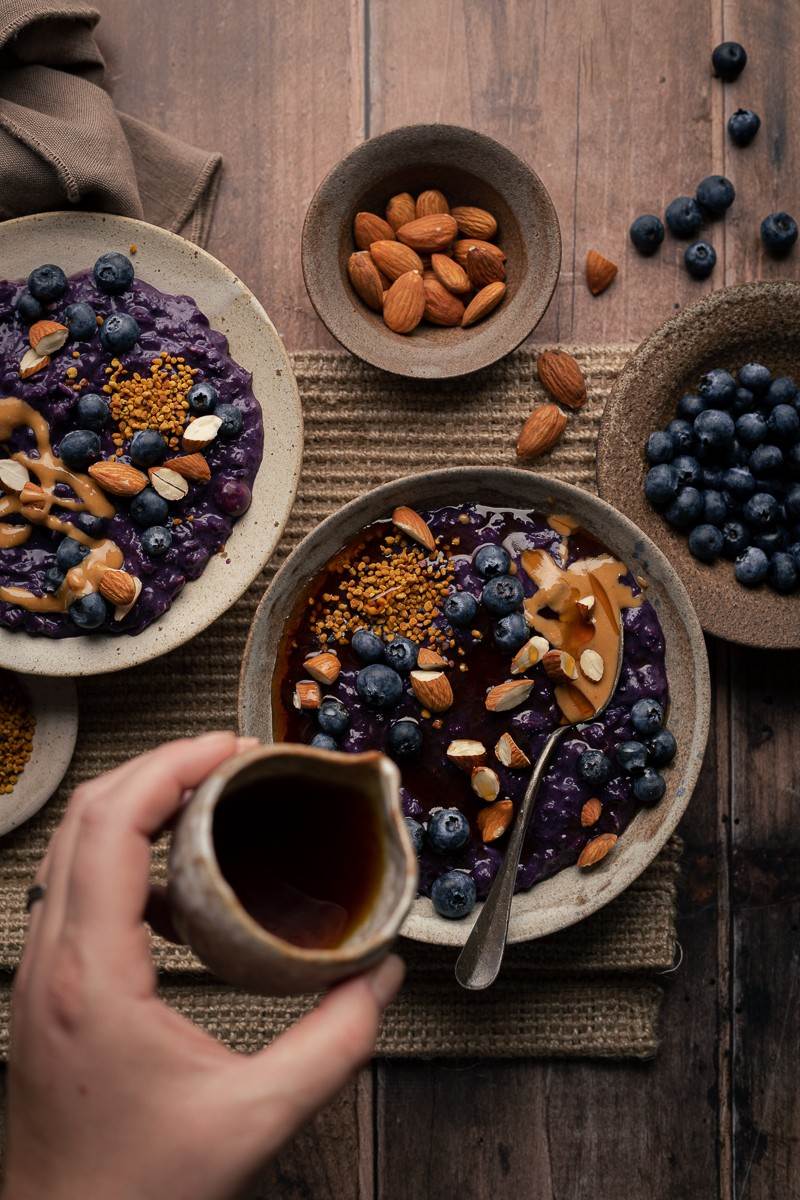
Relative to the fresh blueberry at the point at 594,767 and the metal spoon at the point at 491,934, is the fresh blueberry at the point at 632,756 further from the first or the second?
the metal spoon at the point at 491,934

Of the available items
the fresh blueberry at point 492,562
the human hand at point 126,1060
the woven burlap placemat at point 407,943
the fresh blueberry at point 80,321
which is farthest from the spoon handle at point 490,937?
the fresh blueberry at point 80,321

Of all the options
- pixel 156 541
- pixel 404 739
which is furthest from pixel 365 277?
pixel 404 739

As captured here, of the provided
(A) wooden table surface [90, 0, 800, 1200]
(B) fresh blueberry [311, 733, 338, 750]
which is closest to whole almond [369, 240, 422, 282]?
(A) wooden table surface [90, 0, 800, 1200]

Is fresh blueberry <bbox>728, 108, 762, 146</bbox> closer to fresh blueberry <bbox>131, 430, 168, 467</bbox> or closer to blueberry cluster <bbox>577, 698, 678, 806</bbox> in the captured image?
blueberry cluster <bbox>577, 698, 678, 806</bbox>

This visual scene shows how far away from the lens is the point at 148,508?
1.69m

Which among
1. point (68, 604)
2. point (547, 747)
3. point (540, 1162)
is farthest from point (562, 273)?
point (540, 1162)

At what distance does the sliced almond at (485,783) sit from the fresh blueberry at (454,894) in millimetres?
130

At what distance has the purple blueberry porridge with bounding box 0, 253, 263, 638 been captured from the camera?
169 centimetres

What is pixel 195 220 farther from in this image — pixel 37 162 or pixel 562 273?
pixel 562 273

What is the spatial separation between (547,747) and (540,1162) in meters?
0.79

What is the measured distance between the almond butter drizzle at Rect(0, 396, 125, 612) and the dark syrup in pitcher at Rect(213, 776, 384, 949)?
25.2 inches

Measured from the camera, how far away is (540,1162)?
1.88 m

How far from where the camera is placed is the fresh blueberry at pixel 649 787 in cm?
168

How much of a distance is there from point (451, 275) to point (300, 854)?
108 centimetres
